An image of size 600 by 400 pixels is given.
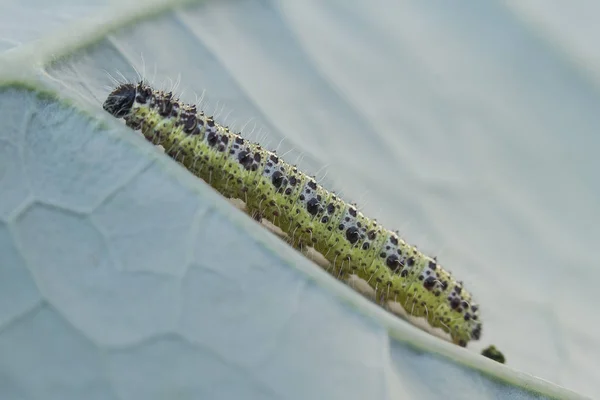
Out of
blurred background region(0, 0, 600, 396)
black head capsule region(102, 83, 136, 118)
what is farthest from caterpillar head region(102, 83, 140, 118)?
blurred background region(0, 0, 600, 396)

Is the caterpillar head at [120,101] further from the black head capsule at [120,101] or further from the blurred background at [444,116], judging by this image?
the blurred background at [444,116]

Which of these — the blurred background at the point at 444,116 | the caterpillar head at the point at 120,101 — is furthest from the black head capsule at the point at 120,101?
the blurred background at the point at 444,116

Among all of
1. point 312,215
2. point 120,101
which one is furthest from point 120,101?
point 312,215

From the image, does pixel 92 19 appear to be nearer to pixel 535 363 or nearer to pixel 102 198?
pixel 102 198

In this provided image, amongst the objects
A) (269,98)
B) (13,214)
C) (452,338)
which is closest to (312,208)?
(269,98)

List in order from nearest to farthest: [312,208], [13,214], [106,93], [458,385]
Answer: [13,214] → [458,385] → [106,93] → [312,208]

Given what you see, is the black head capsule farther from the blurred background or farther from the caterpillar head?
the blurred background

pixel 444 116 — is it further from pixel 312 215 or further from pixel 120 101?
pixel 120 101
